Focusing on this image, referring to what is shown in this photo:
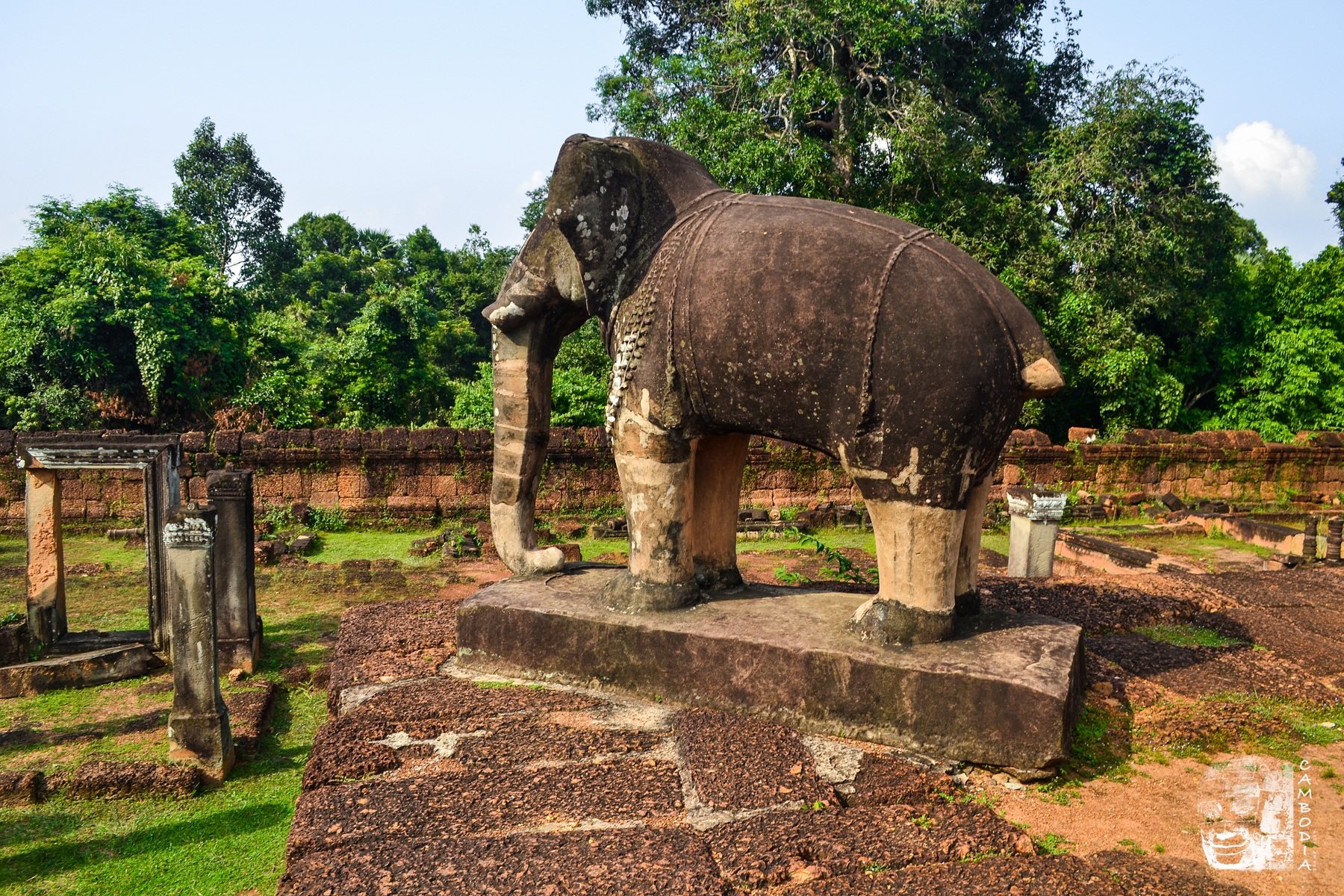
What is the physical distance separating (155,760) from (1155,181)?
19044 millimetres

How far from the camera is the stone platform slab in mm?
3359

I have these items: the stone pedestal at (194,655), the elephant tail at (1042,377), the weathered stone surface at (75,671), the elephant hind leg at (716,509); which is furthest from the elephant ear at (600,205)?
the weathered stone surface at (75,671)

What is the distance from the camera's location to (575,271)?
4289mm

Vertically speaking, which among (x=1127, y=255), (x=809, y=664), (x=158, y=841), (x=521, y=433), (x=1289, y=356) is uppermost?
(x=1127, y=255)

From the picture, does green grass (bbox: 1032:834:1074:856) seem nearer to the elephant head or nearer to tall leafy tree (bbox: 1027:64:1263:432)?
the elephant head

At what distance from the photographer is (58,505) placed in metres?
5.87

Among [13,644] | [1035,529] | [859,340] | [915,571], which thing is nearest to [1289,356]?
[1035,529]

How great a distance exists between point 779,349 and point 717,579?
1450mm

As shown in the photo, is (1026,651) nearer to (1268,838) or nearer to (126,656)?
(1268,838)

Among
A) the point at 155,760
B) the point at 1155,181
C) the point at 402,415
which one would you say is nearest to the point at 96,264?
the point at 402,415

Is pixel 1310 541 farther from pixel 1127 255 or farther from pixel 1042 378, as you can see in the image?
pixel 1127 255

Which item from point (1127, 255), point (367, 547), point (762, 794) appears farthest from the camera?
point (1127, 255)

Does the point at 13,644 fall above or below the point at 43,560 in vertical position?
below

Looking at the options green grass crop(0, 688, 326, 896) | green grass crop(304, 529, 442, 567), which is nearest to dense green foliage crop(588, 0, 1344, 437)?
green grass crop(304, 529, 442, 567)
